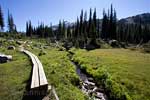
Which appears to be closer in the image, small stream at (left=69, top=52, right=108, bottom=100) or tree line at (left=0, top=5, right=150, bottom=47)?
small stream at (left=69, top=52, right=108, bottom=100)

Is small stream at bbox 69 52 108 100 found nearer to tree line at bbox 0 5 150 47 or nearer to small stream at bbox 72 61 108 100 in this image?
small stream at bbox 72 61 108 100

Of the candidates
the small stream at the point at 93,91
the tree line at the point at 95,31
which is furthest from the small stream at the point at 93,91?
the tree line at the point at 95,31

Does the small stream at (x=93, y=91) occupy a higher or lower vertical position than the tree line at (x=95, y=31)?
lower

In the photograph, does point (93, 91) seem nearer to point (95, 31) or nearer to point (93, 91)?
point (93, 91)

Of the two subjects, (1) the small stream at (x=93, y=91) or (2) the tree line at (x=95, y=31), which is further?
(2) the tree line at (x=95, y=31)

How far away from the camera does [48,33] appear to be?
159m

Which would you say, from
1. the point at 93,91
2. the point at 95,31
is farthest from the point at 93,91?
the point at 95,31

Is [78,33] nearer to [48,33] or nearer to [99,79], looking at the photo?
[48,33]

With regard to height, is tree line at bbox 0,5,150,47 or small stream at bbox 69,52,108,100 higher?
tree line at bbox 0,5,150,47

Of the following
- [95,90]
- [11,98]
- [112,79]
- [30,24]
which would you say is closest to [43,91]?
[11,98]

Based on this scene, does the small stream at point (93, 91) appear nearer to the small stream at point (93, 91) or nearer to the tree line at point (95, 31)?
the small stream at point (93, 91)

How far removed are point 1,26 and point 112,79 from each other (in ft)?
288

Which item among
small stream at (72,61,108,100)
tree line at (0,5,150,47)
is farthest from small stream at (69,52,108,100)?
tree line at (0,5,150,47)

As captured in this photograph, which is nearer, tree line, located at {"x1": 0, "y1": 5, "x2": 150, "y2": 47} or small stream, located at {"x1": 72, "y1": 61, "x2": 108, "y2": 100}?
small stream, located at {"x1": 72, "y1": 61, "x2": 108, "y2": 100}
